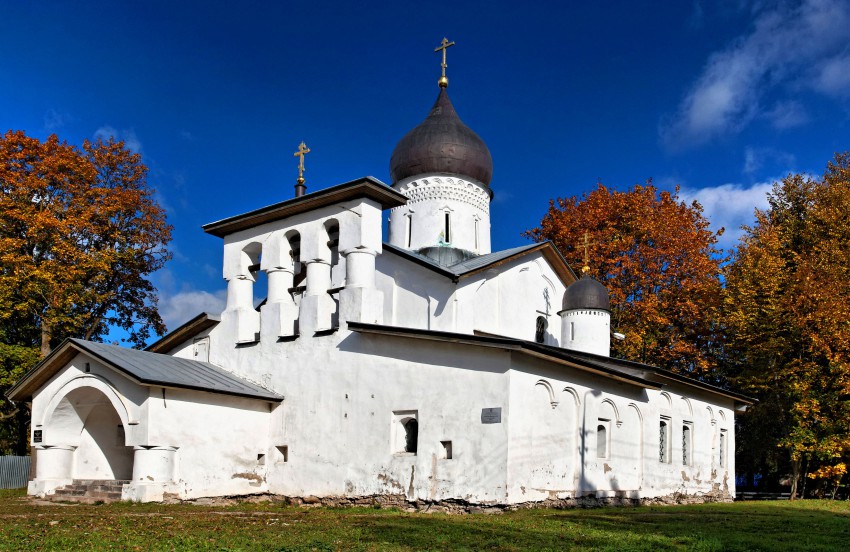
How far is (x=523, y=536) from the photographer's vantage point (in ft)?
31.7

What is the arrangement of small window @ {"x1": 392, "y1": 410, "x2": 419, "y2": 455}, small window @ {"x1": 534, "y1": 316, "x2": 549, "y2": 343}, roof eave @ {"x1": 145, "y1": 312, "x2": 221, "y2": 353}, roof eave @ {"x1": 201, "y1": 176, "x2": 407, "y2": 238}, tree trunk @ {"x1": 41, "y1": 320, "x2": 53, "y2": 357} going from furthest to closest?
tree trunk @ {"x1": 41, "y1": 320, "x2": 53, "y2": 357} < small window @ {"x1": 534, "y1": 316, "x2": 549, "y2": 343} < roof eave @ {"x1": 145, "y1": 312, "x2": 221, "y2": 353} < roof eave @ {"x1": 201, "y1": 176, "x2": 407, "y2": 238} < small window @ {"x1": 392, "y1": 410, "x2": 419, "y2": 455}

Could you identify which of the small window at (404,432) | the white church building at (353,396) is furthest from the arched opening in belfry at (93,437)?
the small window at (404,432)

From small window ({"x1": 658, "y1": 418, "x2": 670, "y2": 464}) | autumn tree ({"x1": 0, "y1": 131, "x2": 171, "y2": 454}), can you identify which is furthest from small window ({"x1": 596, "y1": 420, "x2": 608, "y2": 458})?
autumn tree ({"x1": 0, "y1": 131, "x2": 171, "y2": 454})

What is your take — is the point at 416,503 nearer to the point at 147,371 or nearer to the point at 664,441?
the point at 147,371

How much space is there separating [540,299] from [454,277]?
15.0 ft

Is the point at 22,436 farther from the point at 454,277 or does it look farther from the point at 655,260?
the point at 655,260

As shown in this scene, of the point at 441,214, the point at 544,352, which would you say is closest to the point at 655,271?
the point at 441,214

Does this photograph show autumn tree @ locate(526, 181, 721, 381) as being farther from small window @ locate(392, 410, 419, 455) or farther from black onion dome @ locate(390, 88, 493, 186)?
small window @ locate(392, 410, 419, 455)

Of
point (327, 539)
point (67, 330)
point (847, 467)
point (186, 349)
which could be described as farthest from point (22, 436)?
point (847, 467)

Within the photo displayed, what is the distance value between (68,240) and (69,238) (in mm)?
142

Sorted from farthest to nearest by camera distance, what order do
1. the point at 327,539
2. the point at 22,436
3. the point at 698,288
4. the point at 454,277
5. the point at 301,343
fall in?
the point at 698,288
the point at 22,436
the point at 454,277
the point at 301,343
the point at 327,539

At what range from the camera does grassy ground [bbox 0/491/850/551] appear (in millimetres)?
8703

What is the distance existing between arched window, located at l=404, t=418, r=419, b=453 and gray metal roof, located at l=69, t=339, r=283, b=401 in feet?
10.1

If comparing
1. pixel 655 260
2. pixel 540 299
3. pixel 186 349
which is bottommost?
pixel 186 349
